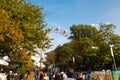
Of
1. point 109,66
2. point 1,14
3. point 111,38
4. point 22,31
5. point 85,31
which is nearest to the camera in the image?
point 1,14

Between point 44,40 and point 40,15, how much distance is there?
11.5 feet

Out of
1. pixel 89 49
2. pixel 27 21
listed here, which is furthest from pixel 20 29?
pixel 89 49

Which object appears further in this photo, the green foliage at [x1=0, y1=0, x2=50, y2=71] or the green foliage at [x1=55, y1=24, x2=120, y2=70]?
the green foliage at [x1=55, y1=24, x2=120, y2=70]

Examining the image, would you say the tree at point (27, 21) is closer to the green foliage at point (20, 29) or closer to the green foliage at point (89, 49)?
the green foliage at point (20, 29)

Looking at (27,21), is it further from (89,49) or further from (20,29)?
(89,49)

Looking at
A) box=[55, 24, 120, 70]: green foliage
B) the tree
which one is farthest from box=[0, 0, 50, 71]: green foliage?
box=[55, 24, 120, 70]: green foliage

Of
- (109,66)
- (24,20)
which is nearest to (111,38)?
(109,66)

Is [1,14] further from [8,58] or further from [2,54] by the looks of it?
[8,58]

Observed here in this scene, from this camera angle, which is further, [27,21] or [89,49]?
[89,49]

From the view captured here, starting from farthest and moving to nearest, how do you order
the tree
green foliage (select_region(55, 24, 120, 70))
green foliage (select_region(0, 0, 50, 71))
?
green foliage (select_region(55, 24, 120, 70))
the tree
green foliage (select_region(0, 0, 50, 71))

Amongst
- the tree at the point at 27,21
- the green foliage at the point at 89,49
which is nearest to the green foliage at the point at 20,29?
the tree at the point at 27,21

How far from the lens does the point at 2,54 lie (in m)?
46.6

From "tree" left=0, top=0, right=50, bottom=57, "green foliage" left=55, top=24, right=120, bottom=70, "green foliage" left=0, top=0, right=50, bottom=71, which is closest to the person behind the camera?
"green foliage" left=0, top=0, right=50, bottom=71

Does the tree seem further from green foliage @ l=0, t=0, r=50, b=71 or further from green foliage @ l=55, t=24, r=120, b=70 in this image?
green foliage @ l=55, t=24, r=120, b=70
